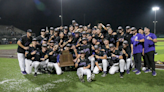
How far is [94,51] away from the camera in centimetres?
591

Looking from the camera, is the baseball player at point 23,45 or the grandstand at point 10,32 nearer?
the baseball player at point 23,45

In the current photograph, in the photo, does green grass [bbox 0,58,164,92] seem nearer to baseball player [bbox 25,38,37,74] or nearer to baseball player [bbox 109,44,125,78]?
baseball player [bbox 109,44,125,78]

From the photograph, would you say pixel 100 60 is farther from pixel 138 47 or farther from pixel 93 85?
pixel 138 47

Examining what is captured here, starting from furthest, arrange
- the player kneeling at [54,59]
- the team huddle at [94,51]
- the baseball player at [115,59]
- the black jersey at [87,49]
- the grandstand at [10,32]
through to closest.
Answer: the grandstand at [10,32]
the player kneeling at [54,59]
the black jersey at [87,49]
the team huddle at [94,51]
the baseball player at [115,59]

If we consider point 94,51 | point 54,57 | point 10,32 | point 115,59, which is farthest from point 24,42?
point 10,32

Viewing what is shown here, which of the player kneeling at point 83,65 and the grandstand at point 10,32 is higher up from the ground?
the grandstand at point 10,32

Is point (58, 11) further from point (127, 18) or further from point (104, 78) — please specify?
point (104, 78)

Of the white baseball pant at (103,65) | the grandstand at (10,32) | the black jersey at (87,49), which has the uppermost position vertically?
the grandstand at (10,32)

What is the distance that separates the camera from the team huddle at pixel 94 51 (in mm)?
5414

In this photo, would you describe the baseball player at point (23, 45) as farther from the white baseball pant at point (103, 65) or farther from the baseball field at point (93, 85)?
the white baseball pant at point (103, 65)

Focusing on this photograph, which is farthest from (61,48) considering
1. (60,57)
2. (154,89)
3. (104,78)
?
(154,89)

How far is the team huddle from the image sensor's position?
5.41m

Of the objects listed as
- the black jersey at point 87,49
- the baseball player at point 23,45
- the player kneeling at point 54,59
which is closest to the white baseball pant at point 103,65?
the black jersey at point 87,49

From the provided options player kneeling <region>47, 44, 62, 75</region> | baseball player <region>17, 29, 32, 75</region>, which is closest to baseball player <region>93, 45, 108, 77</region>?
player kneeling <region>47, 44, 62, 75</region>
